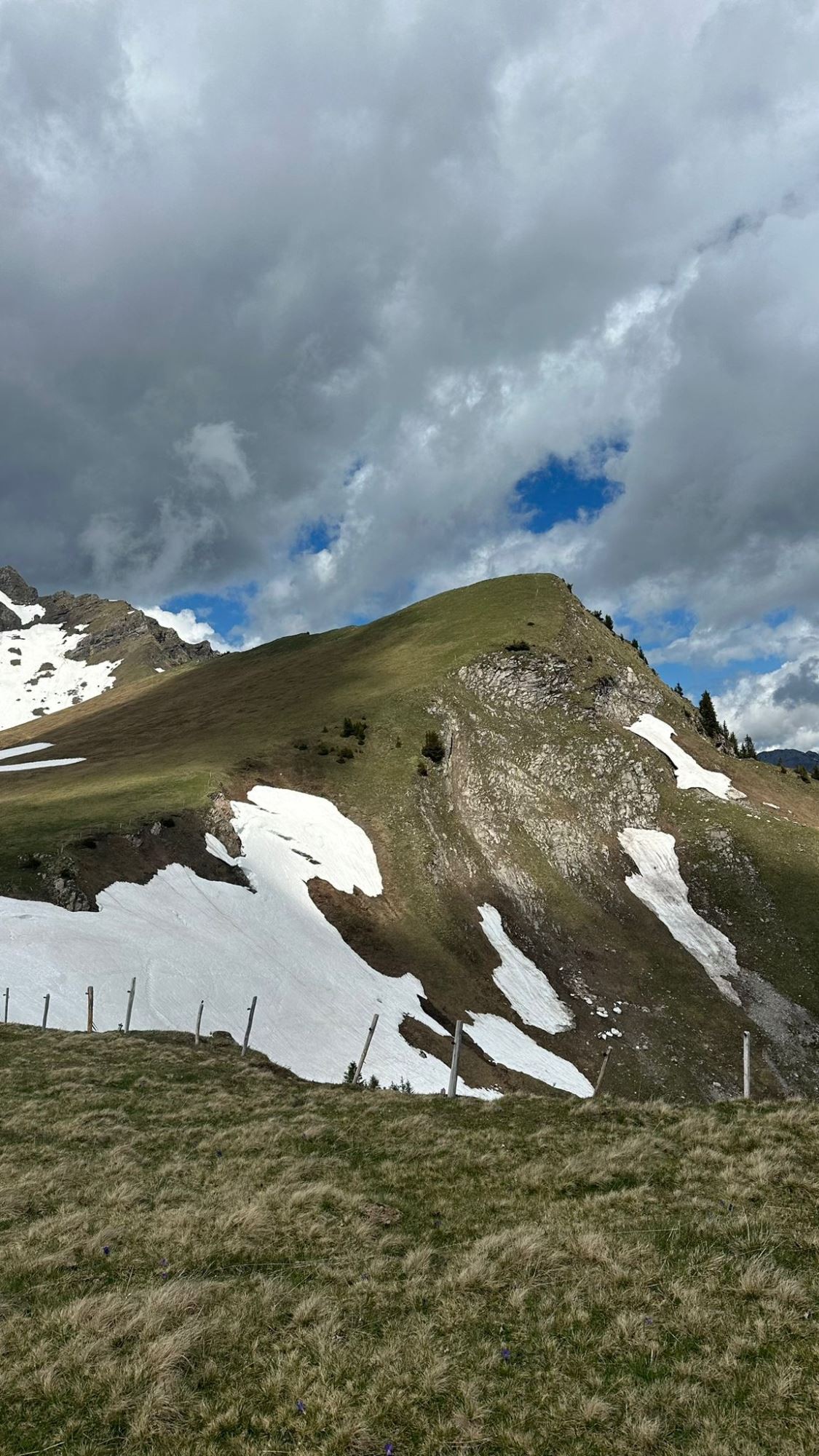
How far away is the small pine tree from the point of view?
118375mm

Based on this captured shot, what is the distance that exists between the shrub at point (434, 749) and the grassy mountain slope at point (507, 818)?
107 centimetres

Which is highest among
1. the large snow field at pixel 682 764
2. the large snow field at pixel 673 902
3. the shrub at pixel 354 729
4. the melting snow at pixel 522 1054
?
the shrub at pixel 354 729

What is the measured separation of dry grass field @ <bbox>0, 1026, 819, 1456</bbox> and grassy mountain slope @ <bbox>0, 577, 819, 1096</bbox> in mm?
28311

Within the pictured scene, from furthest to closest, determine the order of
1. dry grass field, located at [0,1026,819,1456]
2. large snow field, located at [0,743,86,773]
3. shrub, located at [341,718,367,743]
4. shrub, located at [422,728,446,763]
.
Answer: shrub, located at [341,718,367,743], large snow field, located at [0,743,86,773], shrub, located at [422,728,446,763], dry grass field, located at [0,1026,819,1456]

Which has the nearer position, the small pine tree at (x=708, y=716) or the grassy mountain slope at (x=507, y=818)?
the grassy mountain slope at (x=507, y=818)

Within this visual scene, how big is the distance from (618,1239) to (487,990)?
1779 inches

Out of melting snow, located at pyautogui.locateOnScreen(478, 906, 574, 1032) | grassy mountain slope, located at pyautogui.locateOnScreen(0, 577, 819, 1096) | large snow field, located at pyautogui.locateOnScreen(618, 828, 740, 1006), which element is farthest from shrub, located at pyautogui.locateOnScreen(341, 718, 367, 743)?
large snow field, located at pyautogui.locateOnScreen(618, 828, 740, 1006)

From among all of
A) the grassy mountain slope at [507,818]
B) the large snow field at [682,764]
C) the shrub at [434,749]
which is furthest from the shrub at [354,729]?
Answer: the large snow field at [682,764]

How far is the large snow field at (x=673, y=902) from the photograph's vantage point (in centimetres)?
6500

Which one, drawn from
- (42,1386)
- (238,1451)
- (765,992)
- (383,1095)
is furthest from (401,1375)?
(765,992)

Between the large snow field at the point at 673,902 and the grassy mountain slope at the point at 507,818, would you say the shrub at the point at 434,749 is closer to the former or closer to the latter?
the grassy mountain slope at the point at 507,818

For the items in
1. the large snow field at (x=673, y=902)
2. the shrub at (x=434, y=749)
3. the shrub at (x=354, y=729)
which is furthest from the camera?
the shrub at (x=354, y=729)

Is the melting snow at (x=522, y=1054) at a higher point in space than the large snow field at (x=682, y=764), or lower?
lower

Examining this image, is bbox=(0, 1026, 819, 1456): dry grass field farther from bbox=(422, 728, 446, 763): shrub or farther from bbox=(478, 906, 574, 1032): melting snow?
bbox=(422, 728, 446, 763): shrub
